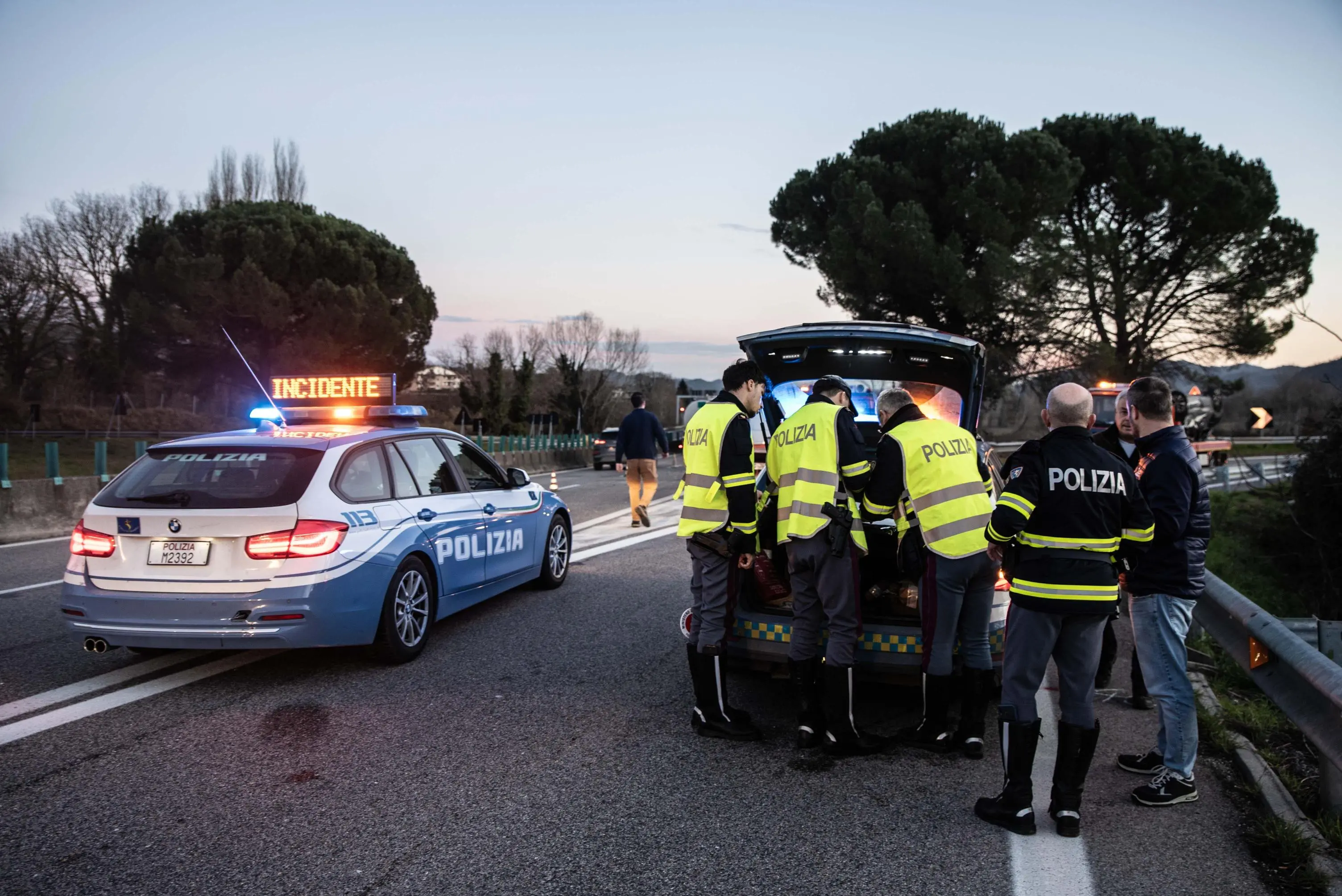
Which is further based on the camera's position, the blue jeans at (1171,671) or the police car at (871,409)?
the police car at (871,409)

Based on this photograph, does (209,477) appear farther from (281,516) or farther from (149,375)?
(149,375)

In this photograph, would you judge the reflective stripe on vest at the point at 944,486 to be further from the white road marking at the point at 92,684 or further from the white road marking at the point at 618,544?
the white road marking at the point at 618,544

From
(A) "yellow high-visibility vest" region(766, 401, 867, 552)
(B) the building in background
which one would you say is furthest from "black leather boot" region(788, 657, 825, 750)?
(B) the building in background

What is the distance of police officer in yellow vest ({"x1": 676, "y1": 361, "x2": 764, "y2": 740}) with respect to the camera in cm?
477

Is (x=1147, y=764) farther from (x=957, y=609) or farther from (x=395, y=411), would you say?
(x=395, y=411)

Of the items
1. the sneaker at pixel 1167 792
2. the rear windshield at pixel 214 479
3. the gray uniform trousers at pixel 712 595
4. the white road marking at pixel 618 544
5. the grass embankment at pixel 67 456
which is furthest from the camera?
the grass embankment at pixel 67 456

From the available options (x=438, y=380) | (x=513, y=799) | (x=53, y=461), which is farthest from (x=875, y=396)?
(x=438, y=380)

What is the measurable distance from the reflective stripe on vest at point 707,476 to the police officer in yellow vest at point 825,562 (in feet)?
1.04

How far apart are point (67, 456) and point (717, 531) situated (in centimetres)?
3311

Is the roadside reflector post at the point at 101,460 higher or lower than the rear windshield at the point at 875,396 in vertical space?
lower

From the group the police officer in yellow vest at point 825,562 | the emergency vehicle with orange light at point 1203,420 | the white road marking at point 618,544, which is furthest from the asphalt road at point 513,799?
the emergency vehicle with orange light at point 1203,420

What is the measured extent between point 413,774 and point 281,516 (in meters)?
1.90

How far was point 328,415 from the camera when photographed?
27.8 feet

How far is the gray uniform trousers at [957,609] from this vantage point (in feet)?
14.9
